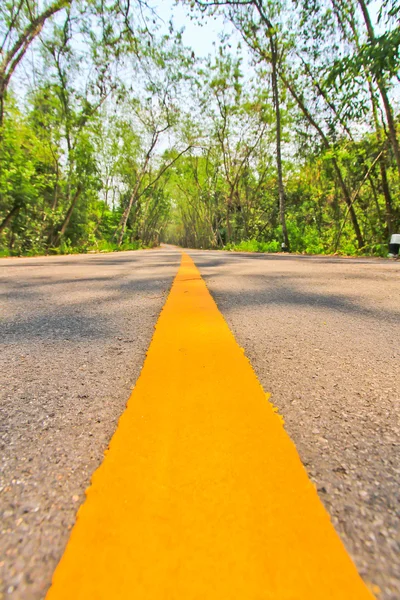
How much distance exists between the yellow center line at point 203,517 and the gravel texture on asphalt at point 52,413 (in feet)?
0.13

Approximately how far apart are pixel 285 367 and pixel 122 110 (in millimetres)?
25734

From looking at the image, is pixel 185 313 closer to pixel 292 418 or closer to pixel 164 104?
pixel 292 418

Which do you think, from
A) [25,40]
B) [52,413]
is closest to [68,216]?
[25,40]

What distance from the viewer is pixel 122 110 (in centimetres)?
2248

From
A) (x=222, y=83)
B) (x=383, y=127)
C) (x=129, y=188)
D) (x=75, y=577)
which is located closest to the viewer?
(x=75, y=577)

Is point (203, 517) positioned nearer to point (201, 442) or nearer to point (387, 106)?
point (201, 442)

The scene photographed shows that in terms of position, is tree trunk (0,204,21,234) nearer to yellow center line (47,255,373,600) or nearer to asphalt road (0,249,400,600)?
asphalt road (0,249,400,600)

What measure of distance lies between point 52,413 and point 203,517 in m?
0.51

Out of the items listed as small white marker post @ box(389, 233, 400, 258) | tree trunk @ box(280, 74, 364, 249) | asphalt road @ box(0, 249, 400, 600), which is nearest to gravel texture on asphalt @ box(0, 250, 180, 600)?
asphalt road @ box(0, 249, 400, 600)

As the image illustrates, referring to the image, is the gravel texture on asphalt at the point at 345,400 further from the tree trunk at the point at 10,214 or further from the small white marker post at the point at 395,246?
the tree trunk at the point at 10,214

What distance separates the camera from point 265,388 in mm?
936

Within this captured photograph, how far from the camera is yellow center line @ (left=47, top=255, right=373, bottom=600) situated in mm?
375

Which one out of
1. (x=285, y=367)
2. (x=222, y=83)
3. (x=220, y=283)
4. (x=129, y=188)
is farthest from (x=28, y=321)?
(x=129, y=188)

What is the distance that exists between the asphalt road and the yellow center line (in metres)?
0.04
